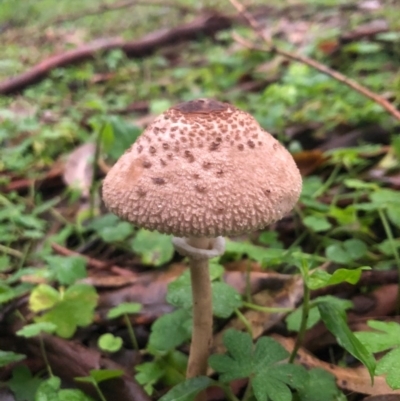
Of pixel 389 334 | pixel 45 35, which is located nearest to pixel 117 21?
pixel 45 35

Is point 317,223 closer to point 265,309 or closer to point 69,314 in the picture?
point 265,309

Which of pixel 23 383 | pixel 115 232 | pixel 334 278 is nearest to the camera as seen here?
pixel 334 278

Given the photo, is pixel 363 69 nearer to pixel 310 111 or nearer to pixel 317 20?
pixel 310 111

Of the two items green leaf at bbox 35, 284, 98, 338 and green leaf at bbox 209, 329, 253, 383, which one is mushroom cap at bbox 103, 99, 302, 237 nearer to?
green leaf at bbox 209, 329, 253, 383

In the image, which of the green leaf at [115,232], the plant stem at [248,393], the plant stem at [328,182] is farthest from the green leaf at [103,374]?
the plant stem at [328,182]

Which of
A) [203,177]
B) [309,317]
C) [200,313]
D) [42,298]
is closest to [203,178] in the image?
[203,177]

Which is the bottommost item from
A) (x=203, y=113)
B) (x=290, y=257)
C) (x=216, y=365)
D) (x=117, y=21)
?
(x=117, y=21)
